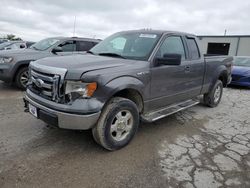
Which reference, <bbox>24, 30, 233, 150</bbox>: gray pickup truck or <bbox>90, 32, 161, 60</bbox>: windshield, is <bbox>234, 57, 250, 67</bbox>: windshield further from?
<bbox>90, 32, 161, 60</bbox>: windshield

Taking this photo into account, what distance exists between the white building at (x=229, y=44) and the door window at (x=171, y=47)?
53.0 ft

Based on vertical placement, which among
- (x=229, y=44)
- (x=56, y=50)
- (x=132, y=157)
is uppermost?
(x=229, y=44)

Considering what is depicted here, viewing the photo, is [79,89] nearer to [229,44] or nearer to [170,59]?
[170,59]

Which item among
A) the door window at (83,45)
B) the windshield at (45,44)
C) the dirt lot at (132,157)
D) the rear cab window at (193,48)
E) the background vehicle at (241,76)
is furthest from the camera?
the background vehicle at (241,76)

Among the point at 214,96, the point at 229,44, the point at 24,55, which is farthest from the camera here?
the point at 229,44

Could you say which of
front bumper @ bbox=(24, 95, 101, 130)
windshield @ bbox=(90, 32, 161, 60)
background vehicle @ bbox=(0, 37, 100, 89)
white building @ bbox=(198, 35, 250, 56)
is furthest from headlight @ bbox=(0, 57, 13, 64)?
white building @ bbox=(198, 35, 250, 56)

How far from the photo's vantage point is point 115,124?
318 centimetres

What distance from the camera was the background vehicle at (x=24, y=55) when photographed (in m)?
6.28

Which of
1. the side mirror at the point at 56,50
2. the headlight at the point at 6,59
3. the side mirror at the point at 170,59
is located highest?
the side mirror at the point at 170,59

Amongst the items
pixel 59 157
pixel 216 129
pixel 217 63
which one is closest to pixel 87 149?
pixel 59 157

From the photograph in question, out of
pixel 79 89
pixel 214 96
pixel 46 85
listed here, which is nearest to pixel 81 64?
pixel 79 89

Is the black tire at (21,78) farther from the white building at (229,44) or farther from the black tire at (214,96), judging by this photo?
the white building at (229,44)

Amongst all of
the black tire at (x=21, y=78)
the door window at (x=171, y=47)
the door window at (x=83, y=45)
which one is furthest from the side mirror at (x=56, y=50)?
the door window at (x=171, y=47)

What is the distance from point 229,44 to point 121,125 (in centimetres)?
2169
